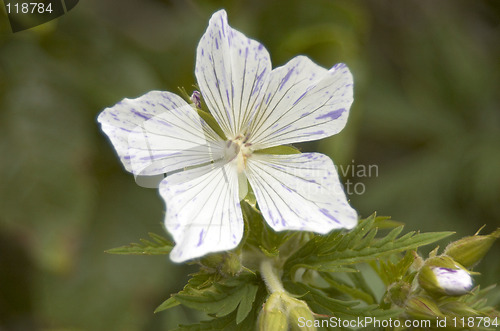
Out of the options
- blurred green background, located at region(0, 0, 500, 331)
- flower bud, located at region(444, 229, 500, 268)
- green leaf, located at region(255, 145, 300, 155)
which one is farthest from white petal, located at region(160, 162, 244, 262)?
blurred green background, located at region(0, 0, 500, 331)

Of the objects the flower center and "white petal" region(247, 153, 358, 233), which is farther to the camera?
the flower center

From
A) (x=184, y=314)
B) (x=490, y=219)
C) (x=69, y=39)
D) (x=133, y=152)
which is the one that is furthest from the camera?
(x=490, y=219)

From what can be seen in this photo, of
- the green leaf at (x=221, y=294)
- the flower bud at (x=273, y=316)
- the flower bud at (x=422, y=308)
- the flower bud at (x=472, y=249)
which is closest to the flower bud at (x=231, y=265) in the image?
the green leaf at (x=221, y=294)

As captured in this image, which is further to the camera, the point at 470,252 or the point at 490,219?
the point at 490,219

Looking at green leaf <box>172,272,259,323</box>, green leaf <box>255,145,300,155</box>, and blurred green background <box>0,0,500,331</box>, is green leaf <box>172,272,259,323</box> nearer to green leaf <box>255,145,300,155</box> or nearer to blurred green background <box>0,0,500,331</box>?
green leaf <box>255,145,300,155</box>

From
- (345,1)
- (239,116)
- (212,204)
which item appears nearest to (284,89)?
(239,116)

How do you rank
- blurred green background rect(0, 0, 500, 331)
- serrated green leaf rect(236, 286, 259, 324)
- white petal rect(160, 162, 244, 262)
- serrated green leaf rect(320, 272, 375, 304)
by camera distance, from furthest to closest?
blurred green background rect(0, 0, 500, 331)
serrated green leaf rect(320, 272, 375, 304)
serrated green leaf rect(236, 286, 259, 324)
white petal rect(160, 162, 244, 262)

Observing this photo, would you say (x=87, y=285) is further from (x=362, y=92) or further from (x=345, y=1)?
(x=345, y=1)
